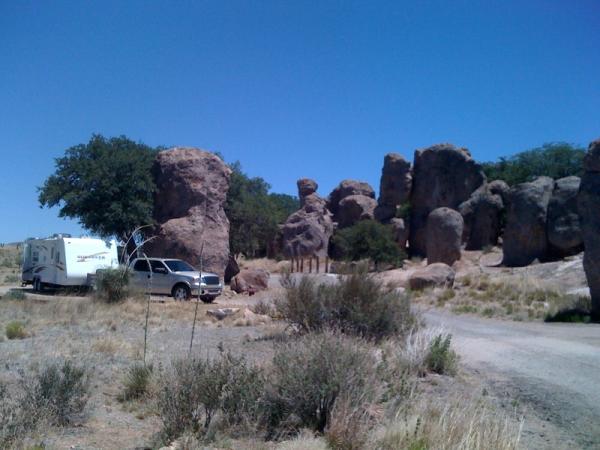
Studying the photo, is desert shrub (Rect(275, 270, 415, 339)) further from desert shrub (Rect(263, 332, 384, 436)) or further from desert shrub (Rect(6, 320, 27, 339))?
desert shrub (Rect(6, 320, 27, 339))

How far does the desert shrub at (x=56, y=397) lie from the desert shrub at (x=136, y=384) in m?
0.93

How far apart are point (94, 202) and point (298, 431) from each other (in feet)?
98.4

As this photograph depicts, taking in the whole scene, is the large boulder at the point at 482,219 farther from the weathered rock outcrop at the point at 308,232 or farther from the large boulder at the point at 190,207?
the large boulder at the point at 190,207

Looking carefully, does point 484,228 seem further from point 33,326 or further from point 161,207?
point 33,326

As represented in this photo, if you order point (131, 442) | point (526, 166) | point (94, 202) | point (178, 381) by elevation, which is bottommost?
point (131, 442)

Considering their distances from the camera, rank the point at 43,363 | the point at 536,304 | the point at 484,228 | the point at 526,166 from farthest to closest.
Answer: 1. the point at 526,166
2. the point at 484,228
3. the point at 536,304
4. the point at 43,363

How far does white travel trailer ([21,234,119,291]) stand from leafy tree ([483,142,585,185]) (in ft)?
157

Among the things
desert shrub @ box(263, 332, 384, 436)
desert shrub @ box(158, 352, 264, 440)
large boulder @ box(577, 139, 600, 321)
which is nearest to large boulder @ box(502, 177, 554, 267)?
large boulder @ box(577, 139, 600, 321)

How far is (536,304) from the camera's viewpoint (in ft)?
87.7

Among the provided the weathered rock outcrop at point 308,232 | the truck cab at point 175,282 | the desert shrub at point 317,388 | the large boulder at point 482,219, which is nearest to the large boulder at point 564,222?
the large boulder at point 482,219

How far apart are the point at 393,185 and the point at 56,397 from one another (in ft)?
181

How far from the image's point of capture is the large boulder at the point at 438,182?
5784 centimetres

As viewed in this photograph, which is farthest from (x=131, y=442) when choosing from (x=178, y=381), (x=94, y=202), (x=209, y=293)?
(x=94, y=202)

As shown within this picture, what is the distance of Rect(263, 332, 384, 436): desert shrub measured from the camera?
25.5 feet
